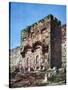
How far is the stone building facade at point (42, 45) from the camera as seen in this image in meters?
2.36

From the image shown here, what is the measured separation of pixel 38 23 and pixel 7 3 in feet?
1.18

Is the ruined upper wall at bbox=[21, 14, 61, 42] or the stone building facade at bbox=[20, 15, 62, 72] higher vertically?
the ruined upper wall at bbox=[21, 14, 61, 42]

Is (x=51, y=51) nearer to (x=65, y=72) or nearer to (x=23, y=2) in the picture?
(x=65, y=72)

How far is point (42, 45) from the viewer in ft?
7.86

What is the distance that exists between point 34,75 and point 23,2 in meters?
0.72

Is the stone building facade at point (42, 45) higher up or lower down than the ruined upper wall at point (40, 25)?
lower down

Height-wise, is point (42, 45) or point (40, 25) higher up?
point (40, 25)

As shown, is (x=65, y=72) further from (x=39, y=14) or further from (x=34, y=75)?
(x=39, y=14)

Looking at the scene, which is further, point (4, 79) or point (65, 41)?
point (65, 41)

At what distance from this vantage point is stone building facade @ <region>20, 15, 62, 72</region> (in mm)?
2355

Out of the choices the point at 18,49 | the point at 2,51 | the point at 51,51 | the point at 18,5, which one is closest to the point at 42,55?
the point at 51,51

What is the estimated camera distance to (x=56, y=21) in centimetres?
244

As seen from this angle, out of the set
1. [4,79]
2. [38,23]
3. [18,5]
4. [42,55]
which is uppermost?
[18,5]

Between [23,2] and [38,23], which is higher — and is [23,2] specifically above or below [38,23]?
above
